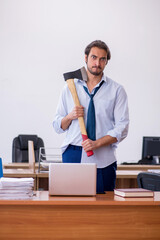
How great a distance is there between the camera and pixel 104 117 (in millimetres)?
2775

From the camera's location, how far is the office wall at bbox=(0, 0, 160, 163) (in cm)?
764

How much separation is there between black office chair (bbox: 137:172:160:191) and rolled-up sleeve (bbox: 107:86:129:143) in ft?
1.42

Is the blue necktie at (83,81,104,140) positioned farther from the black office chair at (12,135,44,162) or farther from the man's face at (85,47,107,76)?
the black office chair at (12,135,44,162)

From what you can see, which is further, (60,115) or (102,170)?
(60,115)

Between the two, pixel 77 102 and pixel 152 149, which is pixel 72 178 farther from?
pixel 152 149

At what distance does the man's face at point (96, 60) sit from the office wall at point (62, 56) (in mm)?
4928

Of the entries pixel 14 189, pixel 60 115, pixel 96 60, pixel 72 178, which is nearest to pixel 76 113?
pixel 60 115

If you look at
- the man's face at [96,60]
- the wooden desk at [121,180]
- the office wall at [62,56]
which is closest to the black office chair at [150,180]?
the man's face at [96,60]

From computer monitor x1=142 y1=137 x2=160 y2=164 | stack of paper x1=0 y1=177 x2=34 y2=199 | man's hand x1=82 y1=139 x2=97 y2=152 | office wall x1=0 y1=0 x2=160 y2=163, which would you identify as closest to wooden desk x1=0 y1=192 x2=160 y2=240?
stack of paper x1=0 y1=177 x2=34 y2=199

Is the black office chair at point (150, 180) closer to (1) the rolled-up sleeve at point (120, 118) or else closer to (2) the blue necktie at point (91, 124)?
(1) the rolled-up sleeve at point (120, 118)

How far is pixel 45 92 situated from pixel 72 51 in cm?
87

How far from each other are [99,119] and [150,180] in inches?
25.6

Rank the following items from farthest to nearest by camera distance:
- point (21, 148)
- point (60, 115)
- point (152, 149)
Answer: point (21, 148) < point (152, 149) < point (60, 115)
